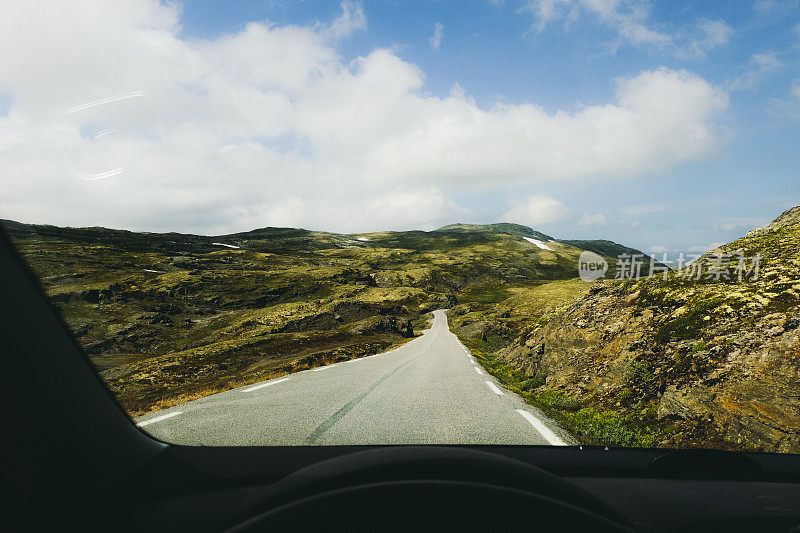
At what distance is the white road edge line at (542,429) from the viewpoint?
514 centimetres

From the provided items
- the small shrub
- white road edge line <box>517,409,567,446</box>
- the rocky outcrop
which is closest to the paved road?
white road edge line <box>517,409,567,446</box>

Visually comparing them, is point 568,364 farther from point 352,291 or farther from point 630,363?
point 352,291

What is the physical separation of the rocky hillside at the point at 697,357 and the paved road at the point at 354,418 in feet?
4.28

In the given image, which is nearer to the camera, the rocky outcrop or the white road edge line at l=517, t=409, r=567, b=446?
the rocky outcrop

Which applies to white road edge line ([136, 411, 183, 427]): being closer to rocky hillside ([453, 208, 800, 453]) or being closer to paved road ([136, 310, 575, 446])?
paved road ([136, 310, 575, 446])

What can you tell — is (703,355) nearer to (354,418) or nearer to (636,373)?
(636,373)

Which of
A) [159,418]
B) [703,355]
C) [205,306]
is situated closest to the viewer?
[159,418]

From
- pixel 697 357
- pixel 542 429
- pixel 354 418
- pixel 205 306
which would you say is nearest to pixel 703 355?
pixel 697 357

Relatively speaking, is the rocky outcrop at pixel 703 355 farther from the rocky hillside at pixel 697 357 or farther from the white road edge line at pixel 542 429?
the white road edge line at pixel 542 429

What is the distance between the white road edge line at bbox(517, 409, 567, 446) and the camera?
514cm

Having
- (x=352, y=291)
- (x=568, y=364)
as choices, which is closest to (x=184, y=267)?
(x=352, y=291)

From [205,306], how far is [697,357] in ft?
245

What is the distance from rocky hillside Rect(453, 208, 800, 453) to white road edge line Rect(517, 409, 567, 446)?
2.28ft

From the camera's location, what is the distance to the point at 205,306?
67625mm
